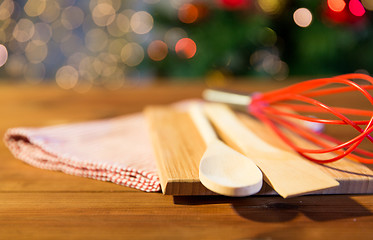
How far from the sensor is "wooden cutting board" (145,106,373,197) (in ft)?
1.14

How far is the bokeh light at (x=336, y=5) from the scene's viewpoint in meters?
1.22

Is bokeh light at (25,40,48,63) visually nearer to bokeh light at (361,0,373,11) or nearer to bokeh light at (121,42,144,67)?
bokeh light at (121,42,144,67)

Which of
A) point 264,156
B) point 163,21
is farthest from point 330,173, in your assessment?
point 163,21

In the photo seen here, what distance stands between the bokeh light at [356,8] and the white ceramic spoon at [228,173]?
1.02 meters

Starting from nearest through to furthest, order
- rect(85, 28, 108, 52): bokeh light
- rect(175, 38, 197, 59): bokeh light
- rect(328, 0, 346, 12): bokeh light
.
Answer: rect(328, 0, 346, 12): bokeh light, rect(175, 38, 197, 59): bokeh light, rect(85, 28, 108, 52): bokeh light

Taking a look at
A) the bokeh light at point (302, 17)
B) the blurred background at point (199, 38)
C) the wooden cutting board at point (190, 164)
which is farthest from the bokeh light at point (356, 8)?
the wooden cutting board at point (190, 164)

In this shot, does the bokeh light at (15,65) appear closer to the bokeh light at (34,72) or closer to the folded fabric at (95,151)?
the bokeh light at (34,72)

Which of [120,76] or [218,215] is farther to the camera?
[120,76]

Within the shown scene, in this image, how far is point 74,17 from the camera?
1881 millimetres

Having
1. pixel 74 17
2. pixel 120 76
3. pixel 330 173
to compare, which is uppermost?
pixel 74 17

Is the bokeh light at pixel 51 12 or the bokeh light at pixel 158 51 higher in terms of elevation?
the bokeh light at pixel 51 12

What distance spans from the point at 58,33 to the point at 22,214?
1685 mm

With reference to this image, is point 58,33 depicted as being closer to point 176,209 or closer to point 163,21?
point 163,21

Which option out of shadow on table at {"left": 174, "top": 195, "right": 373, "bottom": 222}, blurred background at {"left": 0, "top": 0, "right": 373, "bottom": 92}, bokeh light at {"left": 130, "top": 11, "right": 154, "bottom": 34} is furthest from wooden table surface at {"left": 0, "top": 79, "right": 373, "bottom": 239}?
bokeh light at {"left": 130, "top": 11, "right": 154, "bottom": 34}
